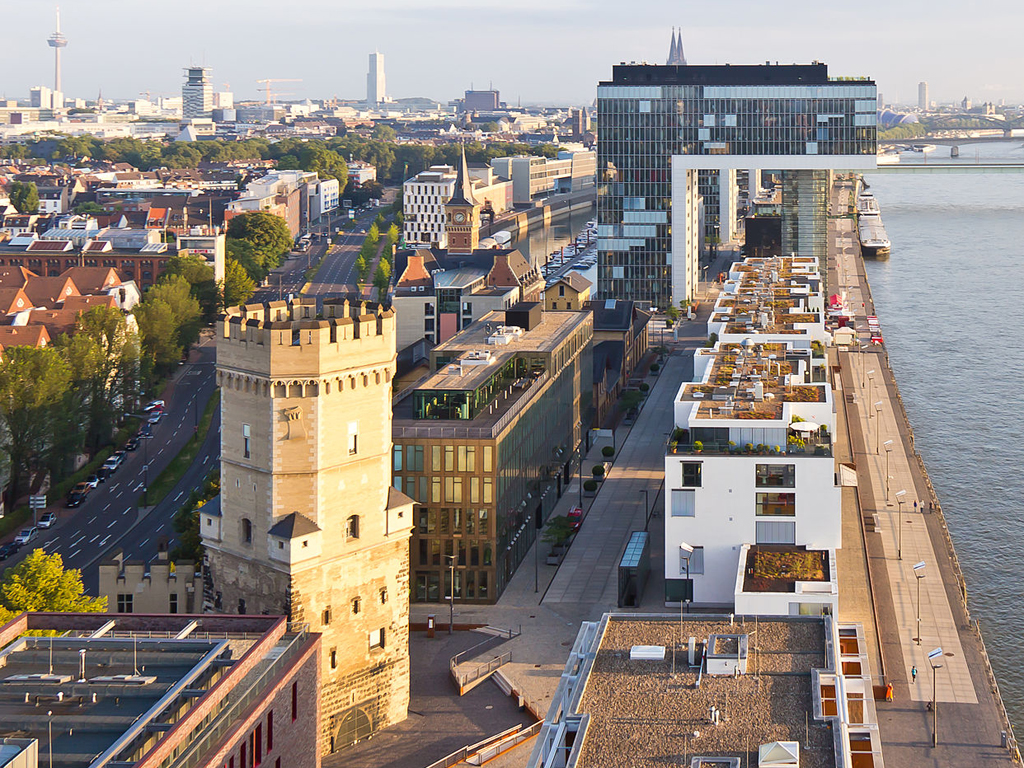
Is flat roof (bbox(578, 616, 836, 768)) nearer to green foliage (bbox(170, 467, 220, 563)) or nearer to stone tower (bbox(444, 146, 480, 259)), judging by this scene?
green foliage (bbox(170, 467, 220, 563))

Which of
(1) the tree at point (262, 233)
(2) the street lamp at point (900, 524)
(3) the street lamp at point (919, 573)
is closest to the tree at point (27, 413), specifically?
(2) the street lamp at point (900, 524)

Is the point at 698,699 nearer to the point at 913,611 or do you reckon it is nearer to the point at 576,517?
the point at 913,611

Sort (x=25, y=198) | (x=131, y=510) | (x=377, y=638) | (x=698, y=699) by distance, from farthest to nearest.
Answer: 1. (x=25, y=198)
2. (x=131, y=510)
3. (x=377, y=638)
4. (x=698, y=699)

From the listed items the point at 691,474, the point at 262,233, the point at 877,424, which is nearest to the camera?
the point at 691,474

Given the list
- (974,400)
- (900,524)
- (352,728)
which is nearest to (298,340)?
(352,728)

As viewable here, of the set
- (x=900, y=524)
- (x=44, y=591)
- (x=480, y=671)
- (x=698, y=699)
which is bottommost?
(x=480, y=671)

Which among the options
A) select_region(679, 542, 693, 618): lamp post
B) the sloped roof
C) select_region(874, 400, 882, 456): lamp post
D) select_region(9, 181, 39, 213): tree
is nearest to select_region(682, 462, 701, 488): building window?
select_region(679, 542, 693, 618): lamp post
